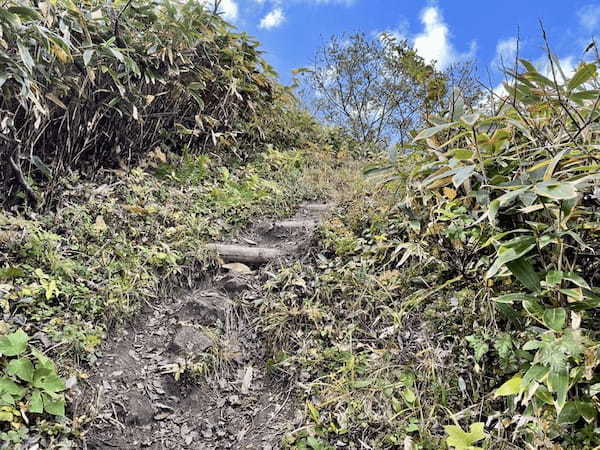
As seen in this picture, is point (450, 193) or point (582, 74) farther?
point (450, 193)

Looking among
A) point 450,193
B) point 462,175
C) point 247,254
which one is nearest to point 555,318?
point 462,175

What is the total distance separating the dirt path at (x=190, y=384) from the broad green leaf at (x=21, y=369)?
0.27 meters

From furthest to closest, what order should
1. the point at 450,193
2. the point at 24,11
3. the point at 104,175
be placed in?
the point at 104,175 → the point at 24,11 → the point at 450,193

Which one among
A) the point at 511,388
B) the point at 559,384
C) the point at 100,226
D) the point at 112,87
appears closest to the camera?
the point at 559,384

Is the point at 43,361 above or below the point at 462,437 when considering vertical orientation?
below

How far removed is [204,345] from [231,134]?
3.05m

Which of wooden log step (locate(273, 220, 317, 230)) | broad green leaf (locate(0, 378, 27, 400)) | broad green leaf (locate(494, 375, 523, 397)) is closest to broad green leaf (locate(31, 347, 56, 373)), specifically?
broad green leaf (locate(0, 378, 27, 400))

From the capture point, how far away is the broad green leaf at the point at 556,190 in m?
1.53

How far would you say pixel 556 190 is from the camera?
1.58 m

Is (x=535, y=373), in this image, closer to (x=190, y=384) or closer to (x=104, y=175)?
(x=190, y=384)

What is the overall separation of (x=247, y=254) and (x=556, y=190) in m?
2.19

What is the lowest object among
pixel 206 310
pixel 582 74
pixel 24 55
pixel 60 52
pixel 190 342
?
pixel 190 342

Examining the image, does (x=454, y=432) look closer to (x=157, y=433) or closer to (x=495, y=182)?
(x=495, y=182)

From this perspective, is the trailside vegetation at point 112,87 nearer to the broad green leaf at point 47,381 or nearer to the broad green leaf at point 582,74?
the broad green leaf at point 47,381
